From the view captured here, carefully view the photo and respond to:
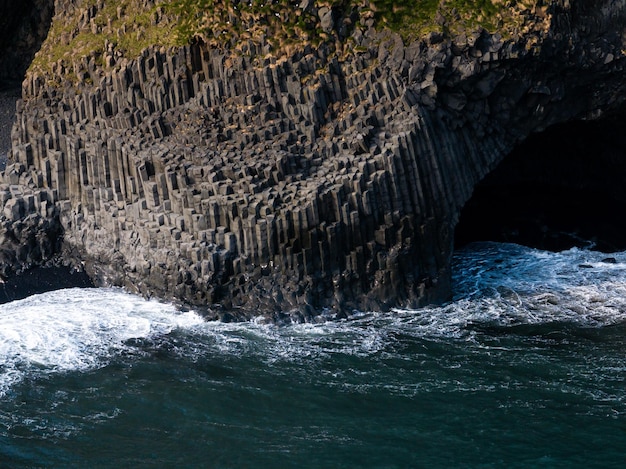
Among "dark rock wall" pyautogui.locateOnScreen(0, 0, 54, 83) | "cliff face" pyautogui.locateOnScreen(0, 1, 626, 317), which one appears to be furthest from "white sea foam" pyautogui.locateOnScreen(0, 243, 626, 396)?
"dark rock wall" pyautogui.locateOnScreen(0, 0, 54, 83)

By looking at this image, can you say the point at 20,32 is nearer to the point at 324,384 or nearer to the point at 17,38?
the point at 17,38

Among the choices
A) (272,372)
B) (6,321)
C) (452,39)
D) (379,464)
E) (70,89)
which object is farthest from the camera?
(70,89)

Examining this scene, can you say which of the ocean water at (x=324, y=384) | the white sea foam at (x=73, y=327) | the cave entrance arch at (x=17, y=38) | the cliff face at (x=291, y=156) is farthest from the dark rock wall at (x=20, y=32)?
the ocean water at (x=324, y=384)

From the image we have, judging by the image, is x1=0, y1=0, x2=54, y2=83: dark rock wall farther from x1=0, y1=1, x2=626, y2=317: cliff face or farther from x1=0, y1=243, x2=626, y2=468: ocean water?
x1=0, y1=243, x2=626, y2=468: ocean water

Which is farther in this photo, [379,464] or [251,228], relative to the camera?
[251,228]

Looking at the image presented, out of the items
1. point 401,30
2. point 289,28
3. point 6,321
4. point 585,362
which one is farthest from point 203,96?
point 585,362

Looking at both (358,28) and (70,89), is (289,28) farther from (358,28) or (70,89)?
(70,89)

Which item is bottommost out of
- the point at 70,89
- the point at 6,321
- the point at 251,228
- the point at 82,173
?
the point at 6,321

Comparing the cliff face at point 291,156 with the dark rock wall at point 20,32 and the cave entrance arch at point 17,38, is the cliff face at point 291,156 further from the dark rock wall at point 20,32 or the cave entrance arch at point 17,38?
the dark rock wall at point 20,32
